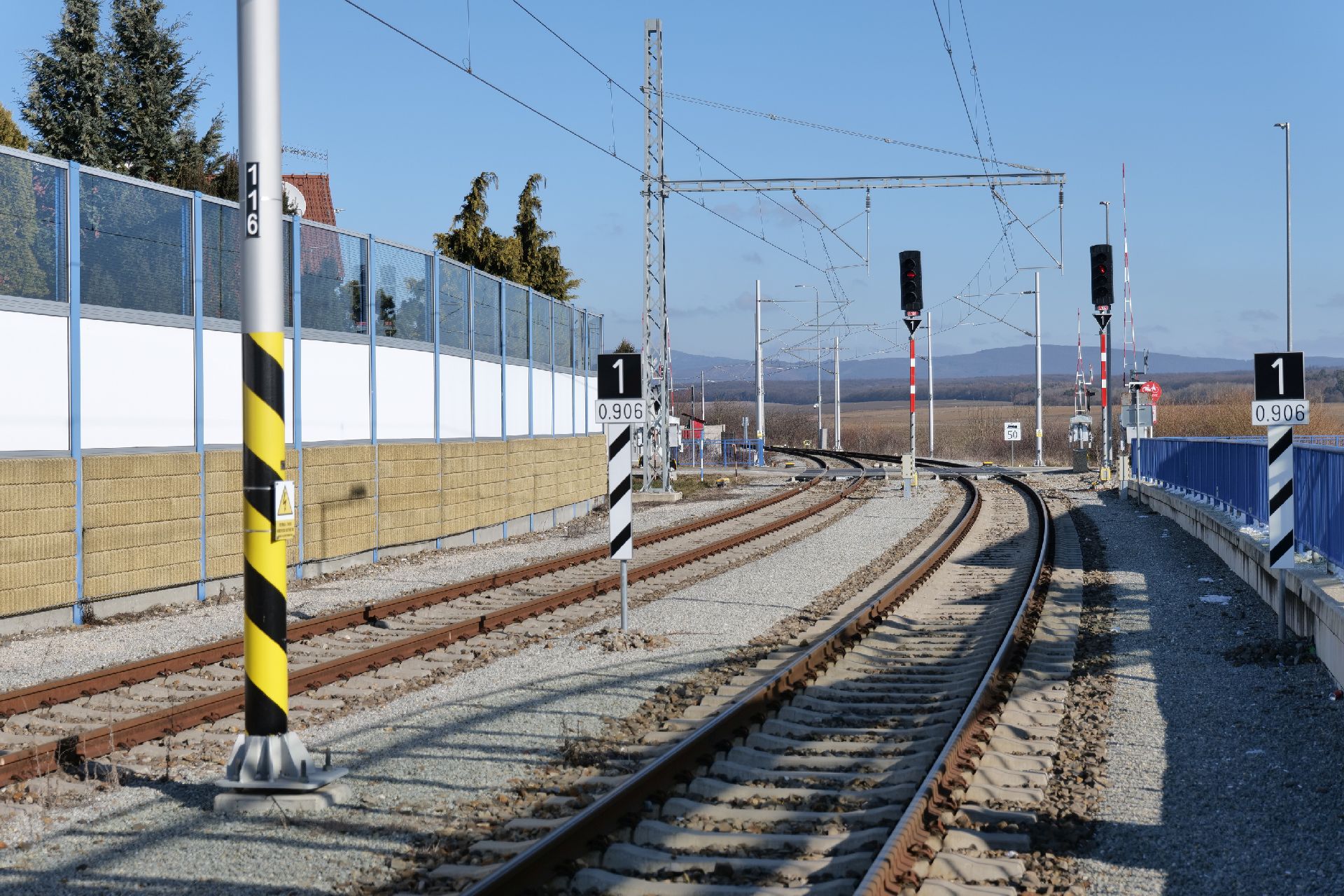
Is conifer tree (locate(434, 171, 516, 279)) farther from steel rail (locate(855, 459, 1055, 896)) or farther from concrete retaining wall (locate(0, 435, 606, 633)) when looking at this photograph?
steel rail (locate(855, 459, 1055, 896))

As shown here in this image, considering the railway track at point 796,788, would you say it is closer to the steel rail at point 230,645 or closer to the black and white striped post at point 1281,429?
the black and white striped post at point 1281,429

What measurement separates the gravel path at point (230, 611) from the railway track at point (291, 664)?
0.88 metres

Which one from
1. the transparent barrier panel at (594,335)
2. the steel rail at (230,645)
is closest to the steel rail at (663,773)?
the steel rail at (230,645)

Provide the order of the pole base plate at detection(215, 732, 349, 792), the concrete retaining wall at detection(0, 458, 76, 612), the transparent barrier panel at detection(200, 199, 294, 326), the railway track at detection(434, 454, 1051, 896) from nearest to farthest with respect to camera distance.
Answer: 1. the railway track at detection(434, 454, 1051, 896)
2. the pole base plate at detection(215, 732, 349, 792)
3. the concrete retaining wall at detection(0, 458, 76, 612)
4. the transparent barrier panel at detection(200, 199, 294, 326)

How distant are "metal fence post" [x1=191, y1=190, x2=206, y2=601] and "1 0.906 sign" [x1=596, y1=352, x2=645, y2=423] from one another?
5771 millimetres

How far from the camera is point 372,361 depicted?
68.9 feet

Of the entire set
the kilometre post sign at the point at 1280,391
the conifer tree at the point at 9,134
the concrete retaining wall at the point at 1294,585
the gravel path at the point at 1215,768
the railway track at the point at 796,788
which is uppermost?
the conifer tree at the point at 9,134

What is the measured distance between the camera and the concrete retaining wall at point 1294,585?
1038 cm

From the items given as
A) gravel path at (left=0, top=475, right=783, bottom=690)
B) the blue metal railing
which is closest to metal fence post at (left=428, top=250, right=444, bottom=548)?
gravel path at (left=0, top=475, right=783, bottom=690)

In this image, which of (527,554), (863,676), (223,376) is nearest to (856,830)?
(863,676)

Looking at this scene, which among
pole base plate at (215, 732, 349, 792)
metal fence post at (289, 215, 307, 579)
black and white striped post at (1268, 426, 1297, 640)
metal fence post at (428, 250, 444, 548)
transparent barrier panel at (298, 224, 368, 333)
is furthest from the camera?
metal fence post at (428, 250, 444, 548)

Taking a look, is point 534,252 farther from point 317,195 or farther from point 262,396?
point 262,396

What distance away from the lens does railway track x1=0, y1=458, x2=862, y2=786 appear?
28.4 ft

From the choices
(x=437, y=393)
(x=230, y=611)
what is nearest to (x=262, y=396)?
(x=230, y=611)
